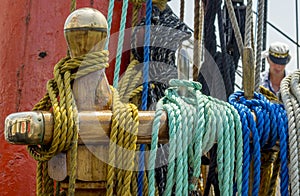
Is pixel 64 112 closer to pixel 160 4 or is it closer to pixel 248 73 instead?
pixel 248 73

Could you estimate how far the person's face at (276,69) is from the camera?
3.96 metres

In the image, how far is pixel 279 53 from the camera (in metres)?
4.05

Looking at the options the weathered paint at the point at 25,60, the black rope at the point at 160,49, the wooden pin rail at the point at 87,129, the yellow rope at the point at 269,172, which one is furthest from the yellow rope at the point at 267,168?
the weathered paint at the point at 25,60

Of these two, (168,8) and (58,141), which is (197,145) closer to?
(58,141)

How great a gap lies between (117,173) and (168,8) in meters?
0.96

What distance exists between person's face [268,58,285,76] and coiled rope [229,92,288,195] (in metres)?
2.46

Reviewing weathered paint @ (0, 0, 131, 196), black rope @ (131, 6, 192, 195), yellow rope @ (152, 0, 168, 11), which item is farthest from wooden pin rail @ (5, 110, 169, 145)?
yellow rope @ (152, 0, 168, 11)

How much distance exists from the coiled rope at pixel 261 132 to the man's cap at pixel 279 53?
252 cm

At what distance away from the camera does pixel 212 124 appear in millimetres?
1450

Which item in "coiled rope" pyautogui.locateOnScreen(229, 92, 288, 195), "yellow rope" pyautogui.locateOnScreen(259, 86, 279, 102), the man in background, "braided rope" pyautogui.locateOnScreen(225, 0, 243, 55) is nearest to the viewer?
"coiled rope" pyautogui.locateOnScreen(229, 92, 288, 195)

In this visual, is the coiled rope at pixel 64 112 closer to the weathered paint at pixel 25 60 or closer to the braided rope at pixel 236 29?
the weathered paint at pixel 25 60

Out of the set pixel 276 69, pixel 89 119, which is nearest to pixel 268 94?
pixel 89 119

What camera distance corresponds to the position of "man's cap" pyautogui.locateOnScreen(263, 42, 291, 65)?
400 cm

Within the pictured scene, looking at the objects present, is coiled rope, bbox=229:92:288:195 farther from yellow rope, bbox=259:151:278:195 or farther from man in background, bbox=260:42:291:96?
man in background, bbox=260:42:291:96
